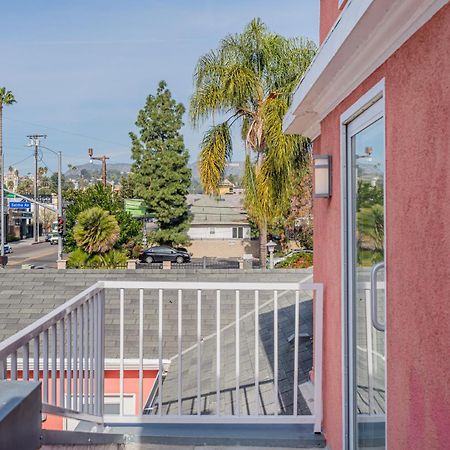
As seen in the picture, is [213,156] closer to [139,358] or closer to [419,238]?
[139,358]

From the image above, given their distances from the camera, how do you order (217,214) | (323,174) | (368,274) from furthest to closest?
(217,214) < (323,174) < (368,274)

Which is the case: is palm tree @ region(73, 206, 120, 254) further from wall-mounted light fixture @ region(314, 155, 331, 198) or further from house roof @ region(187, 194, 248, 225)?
house roof @ region(187, 194, 248, 225)

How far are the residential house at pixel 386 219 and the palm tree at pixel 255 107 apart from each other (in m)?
10.4

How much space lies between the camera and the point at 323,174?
299 cm

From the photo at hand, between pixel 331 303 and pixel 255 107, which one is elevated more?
pixel 255 107

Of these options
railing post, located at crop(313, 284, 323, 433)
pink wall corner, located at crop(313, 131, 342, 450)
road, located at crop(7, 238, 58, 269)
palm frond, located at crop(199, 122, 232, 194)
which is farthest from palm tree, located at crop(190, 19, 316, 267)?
road, located at crop(7, 238, 58, 269)

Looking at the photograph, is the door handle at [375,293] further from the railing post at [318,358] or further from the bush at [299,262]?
the bush at [299,262]

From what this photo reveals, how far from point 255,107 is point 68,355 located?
12868 mm

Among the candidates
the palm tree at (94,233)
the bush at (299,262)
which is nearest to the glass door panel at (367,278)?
the bush at (299,262)

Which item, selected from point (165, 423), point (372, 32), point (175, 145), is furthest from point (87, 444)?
point (175, 145)

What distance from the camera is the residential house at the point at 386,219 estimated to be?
4.91ft

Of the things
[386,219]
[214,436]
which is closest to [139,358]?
[214,436]

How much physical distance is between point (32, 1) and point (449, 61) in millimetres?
17497

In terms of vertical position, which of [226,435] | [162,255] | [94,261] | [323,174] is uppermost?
[323,174]
